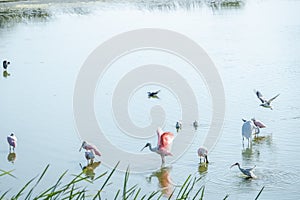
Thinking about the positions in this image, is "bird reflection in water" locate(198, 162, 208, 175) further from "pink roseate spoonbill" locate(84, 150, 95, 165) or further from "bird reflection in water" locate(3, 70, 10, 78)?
"bird reflection in water" locate(3, 70, 10, 78)

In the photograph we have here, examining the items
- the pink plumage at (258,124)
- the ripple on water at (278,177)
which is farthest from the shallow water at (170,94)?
the pink plumage at (258,124)

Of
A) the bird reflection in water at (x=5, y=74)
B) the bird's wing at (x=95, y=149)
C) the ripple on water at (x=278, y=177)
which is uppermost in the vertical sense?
the bird reflection in water at (x=5, y=74)

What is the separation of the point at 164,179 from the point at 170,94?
322 centimetres

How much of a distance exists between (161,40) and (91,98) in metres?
4.54

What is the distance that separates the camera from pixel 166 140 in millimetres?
6508

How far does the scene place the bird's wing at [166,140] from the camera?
6412 millimetres

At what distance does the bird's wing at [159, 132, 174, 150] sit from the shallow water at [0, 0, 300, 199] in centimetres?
18

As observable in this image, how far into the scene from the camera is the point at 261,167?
6027mm

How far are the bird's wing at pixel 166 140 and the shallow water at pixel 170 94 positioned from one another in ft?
0.59

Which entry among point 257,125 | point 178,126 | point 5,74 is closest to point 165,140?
point 178,126

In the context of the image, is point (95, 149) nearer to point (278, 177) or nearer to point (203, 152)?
point (203, 152)

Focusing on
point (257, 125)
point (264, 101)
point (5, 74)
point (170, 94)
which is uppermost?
point (5, 74)

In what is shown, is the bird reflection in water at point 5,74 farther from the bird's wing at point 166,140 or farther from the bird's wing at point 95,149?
the bird's wing at point 166,140

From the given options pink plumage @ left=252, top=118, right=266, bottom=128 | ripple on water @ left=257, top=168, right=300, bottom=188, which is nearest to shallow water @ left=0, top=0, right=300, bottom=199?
ripple on water @ left=257, top=168, right=300, bottom=188
